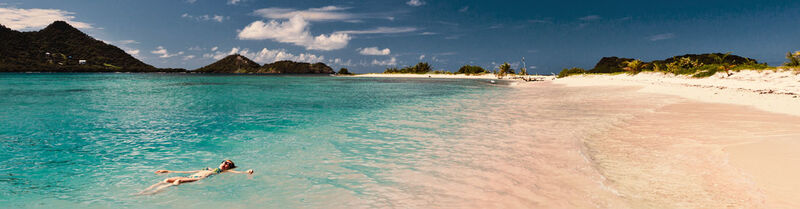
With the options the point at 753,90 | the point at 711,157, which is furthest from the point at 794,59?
the point at 711,157

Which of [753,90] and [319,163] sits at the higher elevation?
[753,90]

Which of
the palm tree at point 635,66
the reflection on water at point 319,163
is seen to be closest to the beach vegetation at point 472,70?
the palm tree at point 635,66

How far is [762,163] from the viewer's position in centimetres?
671

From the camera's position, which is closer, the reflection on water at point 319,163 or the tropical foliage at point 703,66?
the reflection on water at point 319,163

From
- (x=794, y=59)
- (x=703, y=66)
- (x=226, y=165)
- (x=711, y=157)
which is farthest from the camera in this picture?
(x=703, y=66)

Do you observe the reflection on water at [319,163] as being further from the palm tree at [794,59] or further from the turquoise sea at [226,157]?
the palm tree at [794,59]

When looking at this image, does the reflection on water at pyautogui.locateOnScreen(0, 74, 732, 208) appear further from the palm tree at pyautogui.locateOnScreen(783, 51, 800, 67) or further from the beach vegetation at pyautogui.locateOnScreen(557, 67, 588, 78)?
the beach vegetation at pyautogui.locateOnScreen(557, 67, 588, 78)

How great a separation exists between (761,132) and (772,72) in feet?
105

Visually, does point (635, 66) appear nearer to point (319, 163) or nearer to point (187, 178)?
point (319, 163)

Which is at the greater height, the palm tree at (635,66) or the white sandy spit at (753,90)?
the palm tree at (635,66)

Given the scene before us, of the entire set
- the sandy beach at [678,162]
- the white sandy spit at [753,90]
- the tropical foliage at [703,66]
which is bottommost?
the sandy beach at [678,162]

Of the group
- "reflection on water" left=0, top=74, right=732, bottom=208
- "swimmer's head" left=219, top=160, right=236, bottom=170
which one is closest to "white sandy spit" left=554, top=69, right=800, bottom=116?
"reflection on water" left=0, top=74, right=732, bottom=208

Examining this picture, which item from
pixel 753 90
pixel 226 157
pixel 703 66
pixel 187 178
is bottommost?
pixel 226 157

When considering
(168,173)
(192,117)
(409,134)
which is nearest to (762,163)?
(409,134)
